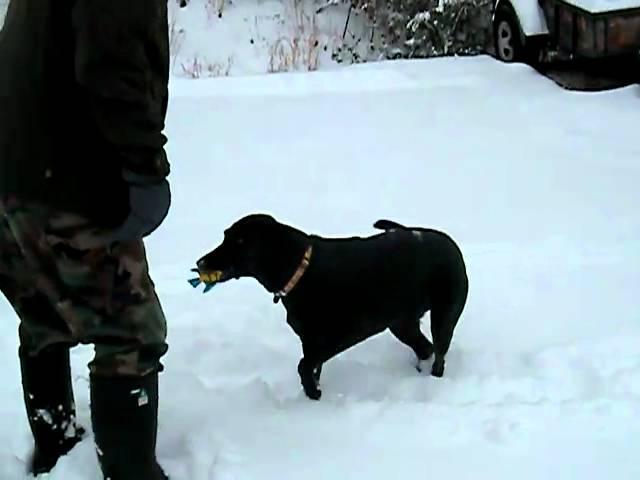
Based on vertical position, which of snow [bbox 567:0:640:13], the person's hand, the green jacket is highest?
the green jacket

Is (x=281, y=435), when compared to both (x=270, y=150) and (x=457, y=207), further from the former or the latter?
(x=270, y=150)

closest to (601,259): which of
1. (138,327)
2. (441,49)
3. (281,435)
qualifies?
(281,435)

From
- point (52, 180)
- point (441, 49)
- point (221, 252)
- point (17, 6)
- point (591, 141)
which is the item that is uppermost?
point (17, 6)

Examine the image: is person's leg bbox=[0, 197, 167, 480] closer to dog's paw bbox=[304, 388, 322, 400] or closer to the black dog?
the black dog

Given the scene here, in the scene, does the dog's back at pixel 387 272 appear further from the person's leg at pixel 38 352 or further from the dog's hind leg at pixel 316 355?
the person's leg at pixel 38 352

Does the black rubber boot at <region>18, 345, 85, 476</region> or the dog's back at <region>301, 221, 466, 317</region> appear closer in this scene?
the black rubber boot at <region>18, 345, 85, 476</region>

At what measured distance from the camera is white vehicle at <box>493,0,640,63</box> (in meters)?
5.84

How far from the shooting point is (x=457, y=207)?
4234 mm

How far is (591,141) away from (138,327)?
Result: 3.23 meters

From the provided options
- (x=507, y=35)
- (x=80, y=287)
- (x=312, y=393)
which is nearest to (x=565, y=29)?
(x=507, y=35)

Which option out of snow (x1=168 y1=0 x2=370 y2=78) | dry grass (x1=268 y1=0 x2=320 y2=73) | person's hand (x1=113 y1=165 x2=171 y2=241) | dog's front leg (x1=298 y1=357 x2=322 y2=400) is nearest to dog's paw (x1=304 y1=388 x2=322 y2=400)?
dog's front leg (x1=298 y1=357 x2=322 y2=400)

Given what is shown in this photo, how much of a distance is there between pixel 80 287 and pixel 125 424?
0.35 m

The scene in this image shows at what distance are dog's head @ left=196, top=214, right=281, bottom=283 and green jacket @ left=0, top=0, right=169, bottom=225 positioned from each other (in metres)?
0.62

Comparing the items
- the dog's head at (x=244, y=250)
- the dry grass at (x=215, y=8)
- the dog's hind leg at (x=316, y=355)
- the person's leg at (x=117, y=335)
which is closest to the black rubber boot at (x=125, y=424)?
the person's leg at (x=117, y=335)
